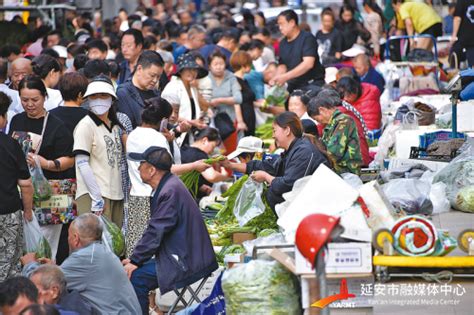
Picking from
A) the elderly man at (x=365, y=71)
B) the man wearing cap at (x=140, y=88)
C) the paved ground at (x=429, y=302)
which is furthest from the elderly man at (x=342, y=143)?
the elderly man at (x=365, y=71)

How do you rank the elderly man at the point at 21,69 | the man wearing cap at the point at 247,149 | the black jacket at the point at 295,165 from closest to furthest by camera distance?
the black jacket at the point at 295,165 → the man wearing cap at the point at 247,149 → the elderly man at the point at 21,69

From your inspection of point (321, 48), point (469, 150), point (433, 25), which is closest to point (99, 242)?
point (469, 150)

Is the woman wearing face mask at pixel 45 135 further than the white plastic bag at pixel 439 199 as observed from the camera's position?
Yes

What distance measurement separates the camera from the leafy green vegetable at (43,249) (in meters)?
8.87

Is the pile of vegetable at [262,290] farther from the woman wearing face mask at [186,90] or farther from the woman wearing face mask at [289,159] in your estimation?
the woman wearing face mask at [186,90]

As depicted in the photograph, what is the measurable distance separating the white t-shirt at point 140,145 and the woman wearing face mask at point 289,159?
0.85 meters

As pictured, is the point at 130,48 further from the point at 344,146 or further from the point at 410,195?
the point at 410,195

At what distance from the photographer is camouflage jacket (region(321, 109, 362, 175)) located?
10.0 m

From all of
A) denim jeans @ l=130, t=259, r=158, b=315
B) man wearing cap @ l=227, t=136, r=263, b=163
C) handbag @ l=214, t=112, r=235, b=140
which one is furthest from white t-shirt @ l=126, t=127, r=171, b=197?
handbag @ l=214, t=112, r=235, b=140

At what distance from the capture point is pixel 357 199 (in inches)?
272

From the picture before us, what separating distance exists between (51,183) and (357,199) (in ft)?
11.1

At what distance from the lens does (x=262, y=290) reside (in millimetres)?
6691

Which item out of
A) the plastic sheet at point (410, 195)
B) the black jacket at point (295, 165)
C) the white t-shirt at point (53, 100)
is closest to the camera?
the plastic sheet at point (410, 195)

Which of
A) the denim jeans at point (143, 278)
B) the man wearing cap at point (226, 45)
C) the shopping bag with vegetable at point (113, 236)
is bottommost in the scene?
the denim jeans at point (143, 278)
